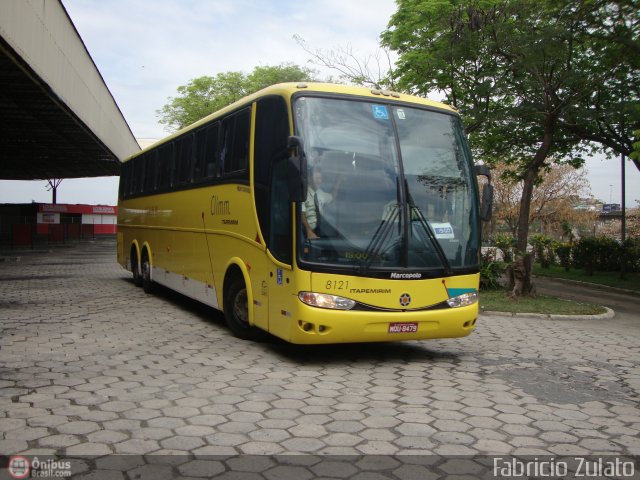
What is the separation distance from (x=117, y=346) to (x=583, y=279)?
2066cm

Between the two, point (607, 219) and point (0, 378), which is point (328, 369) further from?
point (607, 219)

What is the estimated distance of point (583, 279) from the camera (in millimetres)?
24156

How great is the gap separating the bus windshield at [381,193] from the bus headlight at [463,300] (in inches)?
13.4

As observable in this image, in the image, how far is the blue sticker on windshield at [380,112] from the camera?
24.4ft

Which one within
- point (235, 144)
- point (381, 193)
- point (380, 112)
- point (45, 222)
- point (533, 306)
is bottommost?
point (533, 306)

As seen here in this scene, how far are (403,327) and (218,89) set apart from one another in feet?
159

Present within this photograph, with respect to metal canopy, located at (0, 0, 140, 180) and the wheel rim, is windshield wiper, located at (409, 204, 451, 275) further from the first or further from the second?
metal canopy, located at (0, 0, 140, 180)

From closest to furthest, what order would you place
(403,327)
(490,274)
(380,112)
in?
1. (403,327)
2. (380,112)
3. (490,274)

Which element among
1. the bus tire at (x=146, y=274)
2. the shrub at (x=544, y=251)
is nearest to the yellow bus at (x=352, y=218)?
the bus tire at (x=146, y=274)

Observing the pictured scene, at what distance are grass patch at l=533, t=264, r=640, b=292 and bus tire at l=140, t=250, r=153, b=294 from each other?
15.5m

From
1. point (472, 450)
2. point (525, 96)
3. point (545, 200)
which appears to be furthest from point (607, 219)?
point (472, 450)

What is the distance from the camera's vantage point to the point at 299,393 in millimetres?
5898

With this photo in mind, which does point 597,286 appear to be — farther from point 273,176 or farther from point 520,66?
point 273,176

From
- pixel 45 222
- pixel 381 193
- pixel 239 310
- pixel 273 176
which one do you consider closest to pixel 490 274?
pixel 239 310
